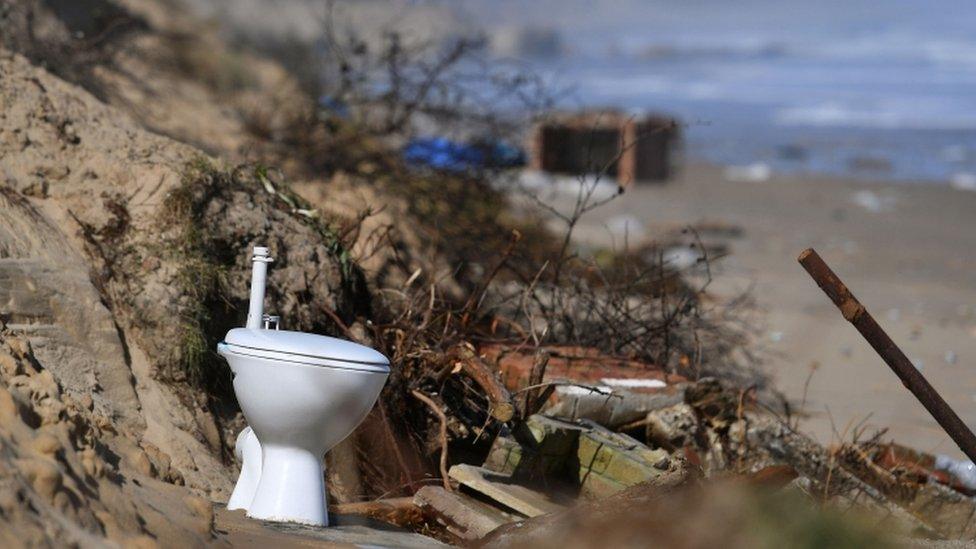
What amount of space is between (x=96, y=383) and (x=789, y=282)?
769cm

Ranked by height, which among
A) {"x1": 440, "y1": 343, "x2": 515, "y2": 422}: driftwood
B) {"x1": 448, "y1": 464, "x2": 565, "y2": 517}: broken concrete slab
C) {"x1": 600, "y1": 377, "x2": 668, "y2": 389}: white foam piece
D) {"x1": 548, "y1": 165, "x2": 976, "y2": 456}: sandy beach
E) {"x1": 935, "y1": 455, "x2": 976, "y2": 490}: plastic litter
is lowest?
{"x1": 548, "y1": 165, "x2": 976, "y2": 456}: sandy beach

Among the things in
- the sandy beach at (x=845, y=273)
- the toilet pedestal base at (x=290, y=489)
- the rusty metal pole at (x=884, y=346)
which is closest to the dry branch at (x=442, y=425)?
the toilet pedestal base at (x=290, y=489)

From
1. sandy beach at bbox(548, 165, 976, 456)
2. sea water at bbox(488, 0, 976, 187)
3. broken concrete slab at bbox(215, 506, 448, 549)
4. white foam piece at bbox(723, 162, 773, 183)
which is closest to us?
broken concrete slab at bbox(215, 506, 448, 549)

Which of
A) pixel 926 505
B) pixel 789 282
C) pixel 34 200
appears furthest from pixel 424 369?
pixel 789 282

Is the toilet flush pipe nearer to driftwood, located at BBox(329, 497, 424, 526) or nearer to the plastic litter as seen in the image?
driftwood, located at BBox(329, 497, 424, 526)

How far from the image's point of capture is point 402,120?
321 inches

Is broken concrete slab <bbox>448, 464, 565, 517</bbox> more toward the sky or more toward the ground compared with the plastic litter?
more toward the sky

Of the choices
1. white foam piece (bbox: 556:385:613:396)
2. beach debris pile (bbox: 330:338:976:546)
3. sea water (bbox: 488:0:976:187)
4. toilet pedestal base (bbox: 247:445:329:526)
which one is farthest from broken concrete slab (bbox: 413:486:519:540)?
sea water (bbox: 488:0:976:187)

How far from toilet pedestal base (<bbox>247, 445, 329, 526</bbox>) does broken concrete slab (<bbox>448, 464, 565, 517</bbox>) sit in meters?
0.60

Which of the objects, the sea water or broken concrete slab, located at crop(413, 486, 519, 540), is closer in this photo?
broken concrete slab, located at crop(413, 486, 519, 540)

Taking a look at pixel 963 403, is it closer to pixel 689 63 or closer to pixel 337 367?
pixel 337 367

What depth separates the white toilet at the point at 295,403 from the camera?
3896 millimetres

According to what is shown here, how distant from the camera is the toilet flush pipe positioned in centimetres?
436

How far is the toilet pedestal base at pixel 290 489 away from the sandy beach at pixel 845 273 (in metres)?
2.30
